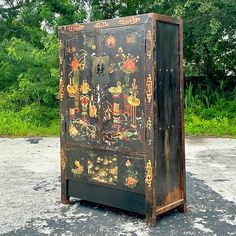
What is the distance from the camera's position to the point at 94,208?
14.7 ft

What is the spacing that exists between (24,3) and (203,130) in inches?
274

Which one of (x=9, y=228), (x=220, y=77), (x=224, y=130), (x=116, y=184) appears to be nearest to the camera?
(x=9, y=228)

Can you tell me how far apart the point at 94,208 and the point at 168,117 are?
1289 millimetres

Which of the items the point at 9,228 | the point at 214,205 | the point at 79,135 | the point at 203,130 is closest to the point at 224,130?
the point at 203,130

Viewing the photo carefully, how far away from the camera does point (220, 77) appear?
13.0 m

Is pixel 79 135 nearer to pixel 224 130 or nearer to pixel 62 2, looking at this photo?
pixel 224 130

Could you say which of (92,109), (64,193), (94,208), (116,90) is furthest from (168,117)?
(64,193)

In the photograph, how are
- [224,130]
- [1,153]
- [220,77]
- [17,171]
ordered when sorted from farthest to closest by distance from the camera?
1. [220,77]
2. [224,130]
3. [1,153]
4. [17,171]

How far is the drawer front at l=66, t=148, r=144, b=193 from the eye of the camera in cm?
401

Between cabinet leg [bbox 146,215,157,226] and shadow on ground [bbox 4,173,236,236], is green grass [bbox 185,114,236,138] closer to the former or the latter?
shadow on ground [bbox 4,173,236,236]

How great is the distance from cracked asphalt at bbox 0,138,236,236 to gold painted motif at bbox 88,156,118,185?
0.36 m

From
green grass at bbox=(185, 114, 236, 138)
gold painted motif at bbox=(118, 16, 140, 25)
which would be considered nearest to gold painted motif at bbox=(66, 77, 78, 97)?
gold painted motif at bbox=(118, 16, 140, 25)

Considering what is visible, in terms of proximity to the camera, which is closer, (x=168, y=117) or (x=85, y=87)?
(x=168, y=117)

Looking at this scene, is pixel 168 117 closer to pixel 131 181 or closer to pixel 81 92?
pixel 131 181
